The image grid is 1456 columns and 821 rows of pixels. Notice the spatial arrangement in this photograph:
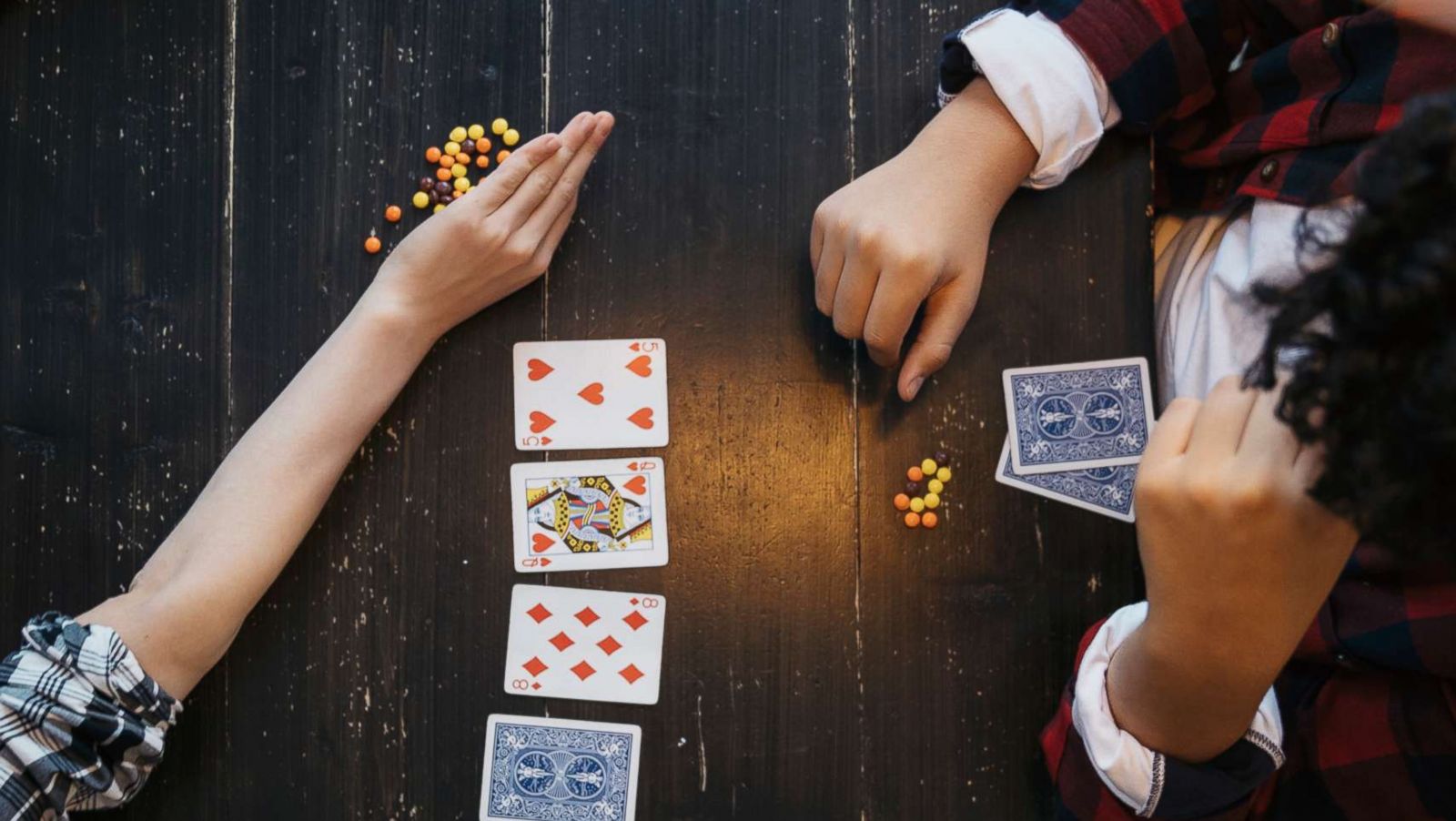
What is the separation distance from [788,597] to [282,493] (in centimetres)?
57

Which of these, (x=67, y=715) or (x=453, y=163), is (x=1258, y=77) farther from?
(x=67, y=715)

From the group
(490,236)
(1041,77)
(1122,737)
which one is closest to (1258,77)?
(1041,77)

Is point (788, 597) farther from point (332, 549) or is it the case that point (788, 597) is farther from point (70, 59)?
point (70, 59)

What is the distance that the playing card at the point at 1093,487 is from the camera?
4.05 feet

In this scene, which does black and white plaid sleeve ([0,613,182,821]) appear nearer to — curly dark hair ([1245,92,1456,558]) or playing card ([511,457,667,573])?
playing card ([511,457,667,573])

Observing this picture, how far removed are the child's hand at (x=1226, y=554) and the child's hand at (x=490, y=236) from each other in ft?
2.27

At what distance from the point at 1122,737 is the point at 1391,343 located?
48cm

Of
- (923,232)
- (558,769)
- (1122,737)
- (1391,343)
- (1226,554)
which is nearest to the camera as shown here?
(1391,343)

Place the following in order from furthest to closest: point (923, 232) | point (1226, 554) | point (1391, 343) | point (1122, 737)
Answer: point (923, 232)
point (1122, 737)
point (1226, 554)
point (1391, 343)

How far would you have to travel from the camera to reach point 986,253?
1232 mm

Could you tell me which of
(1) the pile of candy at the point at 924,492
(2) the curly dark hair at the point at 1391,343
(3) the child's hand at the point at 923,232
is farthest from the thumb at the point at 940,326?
(2) the curly dark hair at the point at 1391,343

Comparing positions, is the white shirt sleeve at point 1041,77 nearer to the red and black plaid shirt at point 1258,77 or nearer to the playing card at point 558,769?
the red and black plaid shirt at point 1258,77

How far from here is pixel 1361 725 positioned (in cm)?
103

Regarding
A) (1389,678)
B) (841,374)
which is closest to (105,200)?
(841,374)
